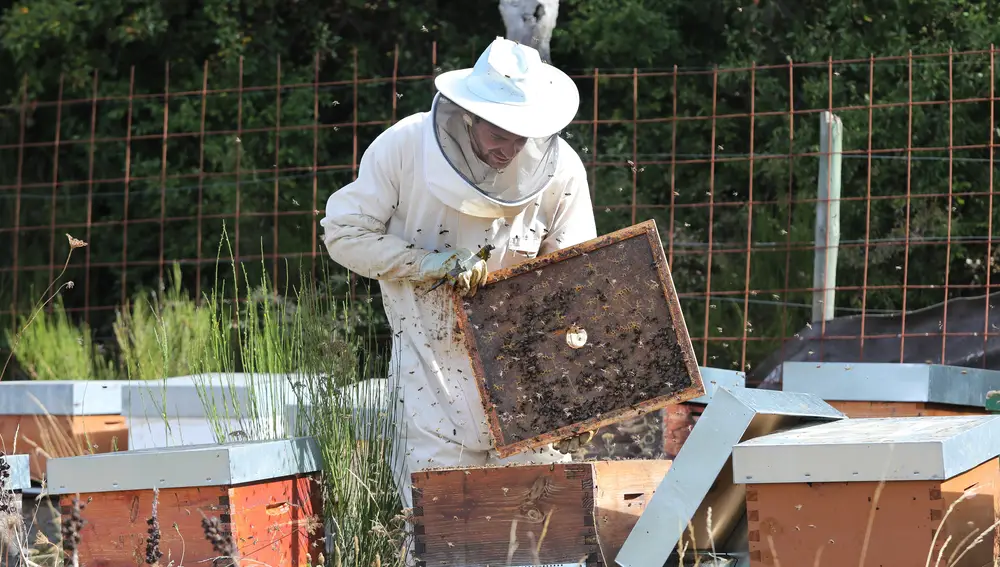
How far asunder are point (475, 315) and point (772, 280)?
482 cm

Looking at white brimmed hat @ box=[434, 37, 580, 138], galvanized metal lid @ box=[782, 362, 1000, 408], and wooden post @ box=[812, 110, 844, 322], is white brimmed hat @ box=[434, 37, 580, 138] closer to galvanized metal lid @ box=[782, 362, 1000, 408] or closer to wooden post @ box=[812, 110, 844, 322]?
galvanized metal lid @ box=[782, 362, 1000, 408]

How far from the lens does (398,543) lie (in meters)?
4.05

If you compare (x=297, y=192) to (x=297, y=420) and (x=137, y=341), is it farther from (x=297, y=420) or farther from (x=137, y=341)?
(x=297, y=420)

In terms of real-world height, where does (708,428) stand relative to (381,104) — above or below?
below

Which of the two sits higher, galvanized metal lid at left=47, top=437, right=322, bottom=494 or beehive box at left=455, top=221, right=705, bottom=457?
beehive box at left=455, top=221, right=705, bottom=457

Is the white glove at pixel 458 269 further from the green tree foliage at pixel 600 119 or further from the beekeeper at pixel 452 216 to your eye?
the green tree foliage at pixel 600 119

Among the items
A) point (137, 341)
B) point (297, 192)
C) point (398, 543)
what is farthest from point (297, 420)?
point (297, 192)

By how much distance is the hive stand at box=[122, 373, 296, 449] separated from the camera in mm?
4590

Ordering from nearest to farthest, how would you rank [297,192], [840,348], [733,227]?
[840,348] < [733,227] < [297,192]

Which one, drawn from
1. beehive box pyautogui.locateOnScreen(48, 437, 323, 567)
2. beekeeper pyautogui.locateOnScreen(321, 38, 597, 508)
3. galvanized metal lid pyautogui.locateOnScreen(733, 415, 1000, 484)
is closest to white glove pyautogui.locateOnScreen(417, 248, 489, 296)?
beekeeper pyautogui.locateOnScreen(321, 38, 597, 508)

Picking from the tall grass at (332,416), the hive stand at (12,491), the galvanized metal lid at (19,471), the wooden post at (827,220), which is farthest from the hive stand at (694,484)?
the wooden post at (827,220)

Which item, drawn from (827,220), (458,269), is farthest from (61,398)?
(827,220)

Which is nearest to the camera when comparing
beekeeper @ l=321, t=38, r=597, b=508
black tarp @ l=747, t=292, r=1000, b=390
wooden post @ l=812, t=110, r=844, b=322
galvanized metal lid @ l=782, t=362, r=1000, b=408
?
beekeeper @ l=321, t=38, r=597, b=508

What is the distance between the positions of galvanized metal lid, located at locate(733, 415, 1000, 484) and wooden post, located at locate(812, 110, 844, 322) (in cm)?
309
